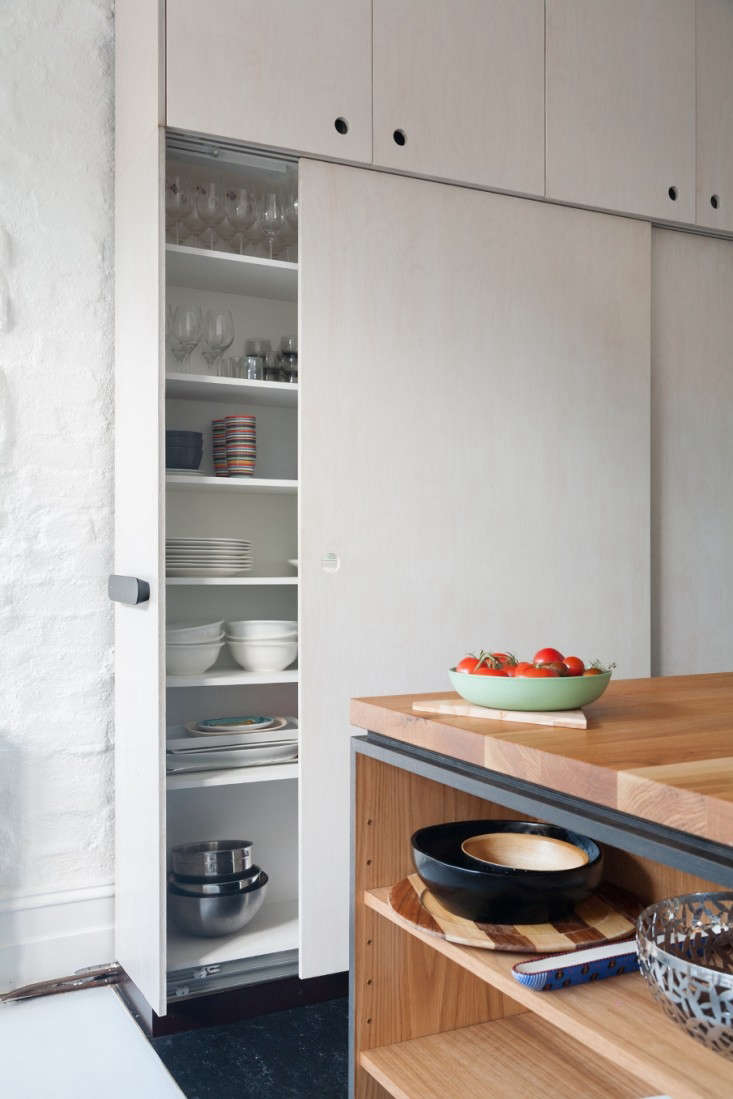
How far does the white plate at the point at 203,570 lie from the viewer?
2590mm

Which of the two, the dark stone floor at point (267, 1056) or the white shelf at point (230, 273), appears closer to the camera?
the dark stone floor at point (267, 1056)

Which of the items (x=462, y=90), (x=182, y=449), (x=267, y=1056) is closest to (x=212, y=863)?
(x=267, y=1056)

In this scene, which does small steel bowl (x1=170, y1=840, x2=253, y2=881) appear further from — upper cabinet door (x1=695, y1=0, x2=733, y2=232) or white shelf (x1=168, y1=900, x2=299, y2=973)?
upper cabinet door (x1=695, y1=0, x2=733, y2=232)

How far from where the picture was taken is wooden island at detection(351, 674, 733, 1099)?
0.98 metres

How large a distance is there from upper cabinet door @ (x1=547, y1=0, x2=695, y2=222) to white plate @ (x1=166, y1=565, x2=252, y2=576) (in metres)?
1.40

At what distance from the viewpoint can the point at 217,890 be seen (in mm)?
2564

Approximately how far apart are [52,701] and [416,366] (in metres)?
1.37

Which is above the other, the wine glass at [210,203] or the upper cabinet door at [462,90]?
the upper cabinet door at [462,90]

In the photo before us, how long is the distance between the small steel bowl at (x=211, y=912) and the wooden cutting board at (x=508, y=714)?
4.34ft

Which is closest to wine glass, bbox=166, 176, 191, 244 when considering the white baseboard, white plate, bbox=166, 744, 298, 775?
white plate, bbox=166, 744, 298, 775

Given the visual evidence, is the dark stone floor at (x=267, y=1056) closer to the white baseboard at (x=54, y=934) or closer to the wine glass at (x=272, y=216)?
the white baseboard at (x=54, y=934)

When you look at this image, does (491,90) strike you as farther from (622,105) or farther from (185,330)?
(185,330)

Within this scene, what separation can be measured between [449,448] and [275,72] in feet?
3.43

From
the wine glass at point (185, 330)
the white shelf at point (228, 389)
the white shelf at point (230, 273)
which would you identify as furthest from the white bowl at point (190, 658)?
the white shelf at point (230, 273)
